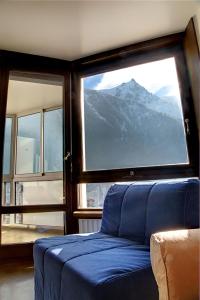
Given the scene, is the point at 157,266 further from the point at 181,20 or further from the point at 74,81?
the point at 74,81

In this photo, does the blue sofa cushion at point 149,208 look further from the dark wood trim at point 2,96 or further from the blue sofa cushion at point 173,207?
the dark wood trim at point 2,96

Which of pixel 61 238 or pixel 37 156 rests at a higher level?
pixel 37 156

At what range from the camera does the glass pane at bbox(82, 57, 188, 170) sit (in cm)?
236

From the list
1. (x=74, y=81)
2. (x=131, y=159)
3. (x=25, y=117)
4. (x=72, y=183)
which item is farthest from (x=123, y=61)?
(x=72, y=183)

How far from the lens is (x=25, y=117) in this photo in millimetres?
2811

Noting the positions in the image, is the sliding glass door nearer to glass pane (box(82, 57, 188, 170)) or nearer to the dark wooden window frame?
the dark wooden window frame

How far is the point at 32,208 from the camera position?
2631 millimetres

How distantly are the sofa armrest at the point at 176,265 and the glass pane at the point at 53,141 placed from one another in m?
1.93

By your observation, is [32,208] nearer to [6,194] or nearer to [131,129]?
[6,194]

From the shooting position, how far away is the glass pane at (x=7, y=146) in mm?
2611

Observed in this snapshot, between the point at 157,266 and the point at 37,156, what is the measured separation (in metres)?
2.08

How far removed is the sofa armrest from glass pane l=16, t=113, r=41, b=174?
2.02m

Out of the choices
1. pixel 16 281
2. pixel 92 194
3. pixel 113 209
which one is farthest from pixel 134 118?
pixel 16 281

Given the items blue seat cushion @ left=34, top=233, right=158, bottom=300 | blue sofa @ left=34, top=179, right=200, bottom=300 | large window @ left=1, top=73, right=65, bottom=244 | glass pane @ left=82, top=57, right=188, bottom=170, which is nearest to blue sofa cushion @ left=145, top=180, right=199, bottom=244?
blue sofa @ left=34, top=179, right=200, bottom=300
